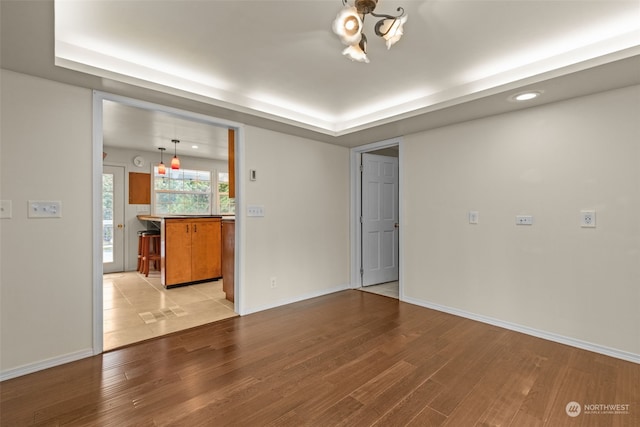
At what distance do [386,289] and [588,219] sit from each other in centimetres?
261

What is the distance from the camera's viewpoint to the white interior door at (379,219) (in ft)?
15.2

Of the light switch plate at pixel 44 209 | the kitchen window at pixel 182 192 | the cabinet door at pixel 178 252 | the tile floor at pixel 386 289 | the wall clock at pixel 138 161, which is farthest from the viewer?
the kitchen window at pixel 182 192

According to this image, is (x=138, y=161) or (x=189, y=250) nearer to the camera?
(x=189, y=250)

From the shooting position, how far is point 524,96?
254cm

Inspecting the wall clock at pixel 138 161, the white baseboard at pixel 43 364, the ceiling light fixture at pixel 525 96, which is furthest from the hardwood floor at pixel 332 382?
the wall clock at pixel 138 161

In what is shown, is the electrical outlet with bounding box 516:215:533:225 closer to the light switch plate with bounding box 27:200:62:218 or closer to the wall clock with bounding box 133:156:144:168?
the light switch plate with bounding box 27:200:62:218

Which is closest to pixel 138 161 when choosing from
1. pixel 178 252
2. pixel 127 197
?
pixel 127 197

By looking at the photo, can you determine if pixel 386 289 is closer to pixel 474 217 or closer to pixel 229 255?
pixel 474 217

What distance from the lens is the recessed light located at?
97.7 inches

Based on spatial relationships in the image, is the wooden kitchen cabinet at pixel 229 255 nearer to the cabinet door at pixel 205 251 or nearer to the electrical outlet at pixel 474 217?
the cabinet door at pixel 205 251

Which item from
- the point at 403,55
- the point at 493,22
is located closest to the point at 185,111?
the point at 403,55

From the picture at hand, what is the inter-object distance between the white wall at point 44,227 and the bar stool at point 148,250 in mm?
3252

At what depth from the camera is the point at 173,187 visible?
6.37m

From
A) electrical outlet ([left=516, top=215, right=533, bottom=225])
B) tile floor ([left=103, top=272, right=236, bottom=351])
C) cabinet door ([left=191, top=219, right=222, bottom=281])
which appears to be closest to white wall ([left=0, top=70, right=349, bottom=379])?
tile floor ([left=103, top=272, right=236, bottom=351])
